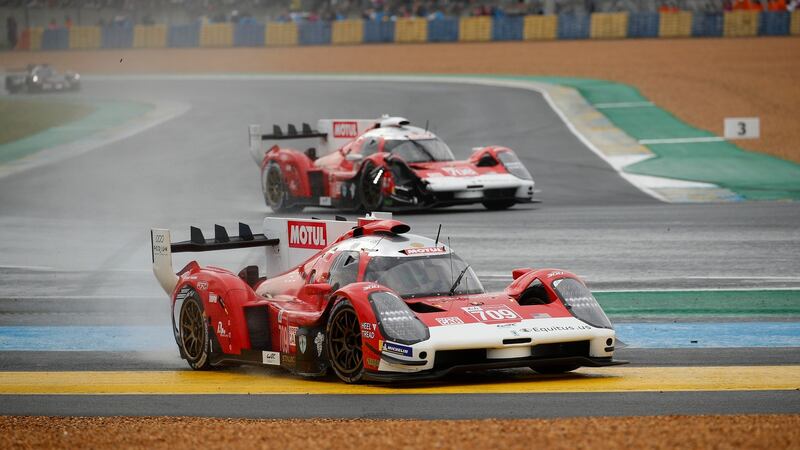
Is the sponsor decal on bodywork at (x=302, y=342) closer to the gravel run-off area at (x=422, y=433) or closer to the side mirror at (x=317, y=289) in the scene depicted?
the side mirror at (x=317, y=289)

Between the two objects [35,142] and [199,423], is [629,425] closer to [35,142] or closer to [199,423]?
[199,423]

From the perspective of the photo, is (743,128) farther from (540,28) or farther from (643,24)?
(540,28)

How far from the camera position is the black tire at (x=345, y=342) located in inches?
427

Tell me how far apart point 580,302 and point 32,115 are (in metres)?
39.1

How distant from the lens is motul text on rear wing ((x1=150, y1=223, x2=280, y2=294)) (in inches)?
516

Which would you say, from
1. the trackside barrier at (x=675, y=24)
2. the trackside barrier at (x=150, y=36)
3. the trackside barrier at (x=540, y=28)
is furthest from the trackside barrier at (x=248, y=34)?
the trackside barrier at (x=675, y=24)

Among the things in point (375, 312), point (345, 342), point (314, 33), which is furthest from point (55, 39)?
point (375, 312)

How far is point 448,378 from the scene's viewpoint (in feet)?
36.9

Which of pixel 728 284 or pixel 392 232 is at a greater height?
pixel 392 232

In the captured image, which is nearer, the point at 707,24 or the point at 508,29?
the point at 707,24

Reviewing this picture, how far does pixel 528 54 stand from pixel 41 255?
136 feet

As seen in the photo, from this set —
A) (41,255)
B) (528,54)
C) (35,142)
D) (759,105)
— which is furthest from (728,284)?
(528,54)

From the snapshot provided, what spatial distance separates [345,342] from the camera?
1095 centimetres

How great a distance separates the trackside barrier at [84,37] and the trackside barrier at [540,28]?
2292 centimetres
